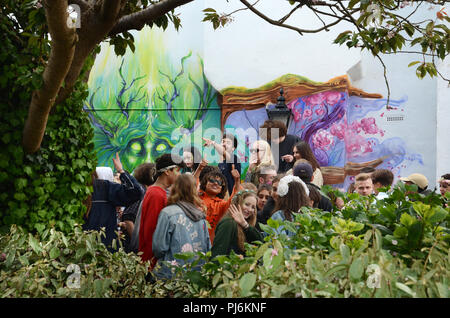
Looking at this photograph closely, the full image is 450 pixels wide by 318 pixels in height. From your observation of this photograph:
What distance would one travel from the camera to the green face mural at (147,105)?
32.9 feet

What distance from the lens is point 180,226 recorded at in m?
3.63

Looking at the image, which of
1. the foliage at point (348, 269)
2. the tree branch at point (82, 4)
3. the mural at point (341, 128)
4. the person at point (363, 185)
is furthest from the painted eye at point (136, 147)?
the foliage at point (348, 269)

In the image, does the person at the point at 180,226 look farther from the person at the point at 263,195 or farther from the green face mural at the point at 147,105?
the green face mural at the point at 147,105

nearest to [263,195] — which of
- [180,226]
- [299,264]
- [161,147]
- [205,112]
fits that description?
[180,226]

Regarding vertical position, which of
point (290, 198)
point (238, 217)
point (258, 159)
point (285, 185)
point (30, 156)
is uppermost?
point (30, 156)

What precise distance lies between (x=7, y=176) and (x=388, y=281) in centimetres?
256

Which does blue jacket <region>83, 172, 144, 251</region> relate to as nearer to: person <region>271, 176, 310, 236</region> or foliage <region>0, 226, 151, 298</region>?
person <region>271, 176, 310, 236</region>

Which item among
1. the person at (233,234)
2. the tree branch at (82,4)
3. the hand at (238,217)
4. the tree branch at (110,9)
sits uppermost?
the tree branch at (82,4)

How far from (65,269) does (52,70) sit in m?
1.05

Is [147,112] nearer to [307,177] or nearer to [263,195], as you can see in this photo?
[263,195]

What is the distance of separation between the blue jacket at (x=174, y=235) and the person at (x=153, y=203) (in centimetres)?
26

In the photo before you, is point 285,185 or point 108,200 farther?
point 108,200

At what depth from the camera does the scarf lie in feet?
12.1

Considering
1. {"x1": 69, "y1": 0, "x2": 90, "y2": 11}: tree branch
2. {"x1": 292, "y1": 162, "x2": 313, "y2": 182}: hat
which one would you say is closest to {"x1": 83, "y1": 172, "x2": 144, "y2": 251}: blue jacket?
{"x1": 292, "y1": 162, "x2": 313, "y2": 182}: hat
